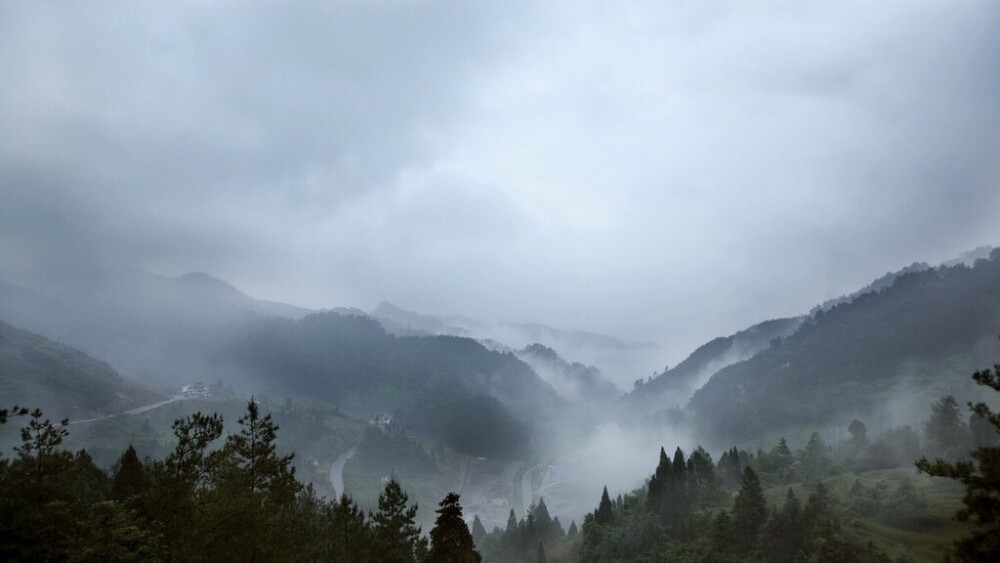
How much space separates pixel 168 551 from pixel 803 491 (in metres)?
122

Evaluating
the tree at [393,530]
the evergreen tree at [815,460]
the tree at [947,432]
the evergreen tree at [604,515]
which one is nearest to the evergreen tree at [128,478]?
the tree at [393,530]

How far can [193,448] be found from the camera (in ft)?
121

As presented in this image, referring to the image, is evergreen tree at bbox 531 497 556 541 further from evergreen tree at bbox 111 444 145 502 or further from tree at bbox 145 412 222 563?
tree at bbox 145 412 222 563

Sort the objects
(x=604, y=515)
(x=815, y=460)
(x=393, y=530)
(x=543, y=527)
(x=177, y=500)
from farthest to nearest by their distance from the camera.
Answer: (x=543, y=527)
(x=604, y=515)
(x=815, y=460)
(x=393, y=530)
(x=177, y=500)

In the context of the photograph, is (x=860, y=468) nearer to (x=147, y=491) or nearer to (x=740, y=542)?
(x=740, y=542)

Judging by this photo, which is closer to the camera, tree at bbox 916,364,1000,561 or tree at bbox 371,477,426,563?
tree at bbox 916,364,1000,561

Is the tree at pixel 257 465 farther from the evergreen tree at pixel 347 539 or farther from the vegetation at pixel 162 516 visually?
the evergreen tree at pixel 347 539

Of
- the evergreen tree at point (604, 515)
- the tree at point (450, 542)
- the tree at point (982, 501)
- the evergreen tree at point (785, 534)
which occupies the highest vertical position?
the tree at point (982, 501)

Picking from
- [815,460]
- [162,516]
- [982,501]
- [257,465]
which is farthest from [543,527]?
[982,501]

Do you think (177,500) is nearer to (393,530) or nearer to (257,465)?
(257,465)

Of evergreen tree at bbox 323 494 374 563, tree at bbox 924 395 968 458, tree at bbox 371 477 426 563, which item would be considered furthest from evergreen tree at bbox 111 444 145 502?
tree at bbox 924 395 968 458

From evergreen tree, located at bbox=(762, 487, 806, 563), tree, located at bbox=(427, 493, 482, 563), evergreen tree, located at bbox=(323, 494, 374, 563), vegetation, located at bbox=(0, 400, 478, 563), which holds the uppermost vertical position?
vegetation, located at bbox=(0, 400, 478, 563)

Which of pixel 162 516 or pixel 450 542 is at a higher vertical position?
pixel 162 516

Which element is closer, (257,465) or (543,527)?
(257,465)
